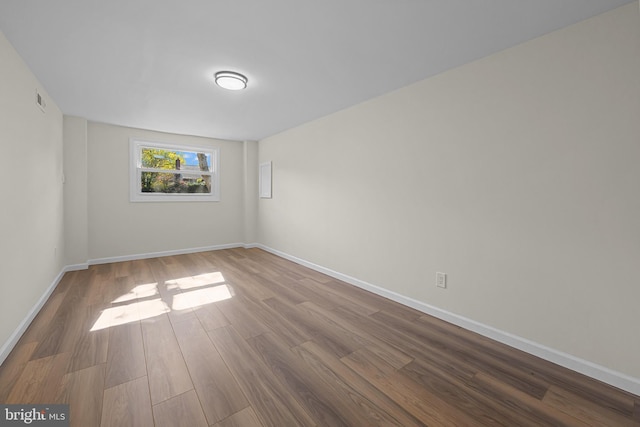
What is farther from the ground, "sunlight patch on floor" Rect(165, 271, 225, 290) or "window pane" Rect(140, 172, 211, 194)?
"window pane" Rect(140, 172, 211, 194)

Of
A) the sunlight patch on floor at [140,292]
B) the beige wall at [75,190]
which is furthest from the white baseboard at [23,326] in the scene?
the beige wall at [75,190]

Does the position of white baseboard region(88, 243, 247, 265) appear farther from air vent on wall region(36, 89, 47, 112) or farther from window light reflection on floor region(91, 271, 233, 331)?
air vent on wall region(36, 89, 47, 112)

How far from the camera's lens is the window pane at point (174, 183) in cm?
477

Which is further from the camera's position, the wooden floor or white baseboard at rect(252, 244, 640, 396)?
white baseboard at rect(252, 244, 640, 396)

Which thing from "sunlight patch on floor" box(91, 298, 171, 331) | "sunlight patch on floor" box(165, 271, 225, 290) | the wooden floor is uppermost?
"sunlight patch on floor" box(165, 271, 225, 290)

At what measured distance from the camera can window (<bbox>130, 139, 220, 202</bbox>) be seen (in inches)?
183

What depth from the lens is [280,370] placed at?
1750mm

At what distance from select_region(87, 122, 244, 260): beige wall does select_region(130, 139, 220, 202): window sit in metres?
0.10

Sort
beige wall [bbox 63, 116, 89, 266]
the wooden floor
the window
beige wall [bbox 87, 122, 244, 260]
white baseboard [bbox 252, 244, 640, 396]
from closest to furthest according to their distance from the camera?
1. the wooden floor
2. white baseboard [bbox 252, 244, 640, 396]
3. beige wall [bbox 63, 116, 89, 266]
4. beige wall [bbox 87, 122, 244, 260]
5. the window

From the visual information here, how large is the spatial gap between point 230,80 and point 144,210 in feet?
11.0

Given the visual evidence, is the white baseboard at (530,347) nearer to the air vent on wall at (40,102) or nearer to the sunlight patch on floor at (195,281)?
the sunlight patch on floor at (195,281)

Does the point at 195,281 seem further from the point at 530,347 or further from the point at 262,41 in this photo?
the point at 530,347

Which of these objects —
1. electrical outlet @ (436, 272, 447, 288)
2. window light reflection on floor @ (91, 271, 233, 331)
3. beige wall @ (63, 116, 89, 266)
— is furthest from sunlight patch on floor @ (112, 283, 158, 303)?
electrical outlet @ (436, 272, 447, 288)

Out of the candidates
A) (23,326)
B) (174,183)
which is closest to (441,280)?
(23,326)
